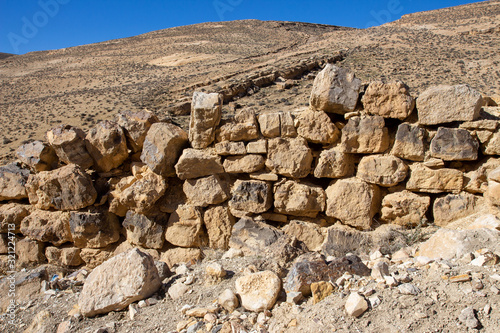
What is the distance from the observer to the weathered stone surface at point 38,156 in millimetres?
4770

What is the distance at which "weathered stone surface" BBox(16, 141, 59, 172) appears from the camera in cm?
477

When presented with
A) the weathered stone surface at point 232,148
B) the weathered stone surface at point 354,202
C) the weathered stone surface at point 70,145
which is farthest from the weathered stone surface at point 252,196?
the weathered stone surface at point 70,145

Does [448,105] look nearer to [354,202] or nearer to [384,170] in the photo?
[384,170]

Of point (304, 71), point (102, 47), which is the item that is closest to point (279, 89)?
point (304, 71)

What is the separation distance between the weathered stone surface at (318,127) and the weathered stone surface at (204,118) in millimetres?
1076

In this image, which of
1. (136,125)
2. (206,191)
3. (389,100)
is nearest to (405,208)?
(389,100)

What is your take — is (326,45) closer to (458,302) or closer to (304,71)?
(304,71)

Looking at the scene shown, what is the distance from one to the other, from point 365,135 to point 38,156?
4378mm

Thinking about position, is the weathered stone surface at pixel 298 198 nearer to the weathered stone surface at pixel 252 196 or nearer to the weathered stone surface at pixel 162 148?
the weathered stone surface at pixel 252 196

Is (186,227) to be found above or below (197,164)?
below

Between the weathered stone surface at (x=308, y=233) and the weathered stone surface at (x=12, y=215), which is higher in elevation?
the weathered stone surface at (x=12, y=215)

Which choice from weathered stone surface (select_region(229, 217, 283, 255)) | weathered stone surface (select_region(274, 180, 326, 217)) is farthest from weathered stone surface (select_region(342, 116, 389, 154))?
weathered stone surface (select_region(229, 217, 283, 255))

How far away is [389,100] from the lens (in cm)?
394

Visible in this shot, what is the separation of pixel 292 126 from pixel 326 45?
29276 mm
